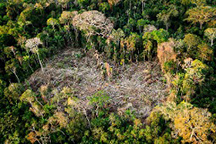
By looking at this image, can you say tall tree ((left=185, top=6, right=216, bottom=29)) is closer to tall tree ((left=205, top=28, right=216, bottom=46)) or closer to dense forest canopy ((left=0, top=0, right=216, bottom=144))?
dense forest canopy ((left=0, top=0, right=216, bottom=144))

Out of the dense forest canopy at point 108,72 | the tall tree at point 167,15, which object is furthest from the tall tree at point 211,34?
the tall tree at point 167,15

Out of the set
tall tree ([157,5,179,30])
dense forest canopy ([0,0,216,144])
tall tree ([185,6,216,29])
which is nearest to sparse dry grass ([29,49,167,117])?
dense forest canopy ([0,0,216,144])

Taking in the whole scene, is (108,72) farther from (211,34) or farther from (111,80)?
(211,34)

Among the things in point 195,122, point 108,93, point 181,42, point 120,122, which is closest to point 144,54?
Answer: point 181,42

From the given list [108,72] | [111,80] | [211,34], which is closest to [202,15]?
[211,34]

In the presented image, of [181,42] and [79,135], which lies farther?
[181,42]

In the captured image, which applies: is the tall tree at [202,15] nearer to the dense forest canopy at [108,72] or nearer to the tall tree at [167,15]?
the dense forest canopy at [108,72]

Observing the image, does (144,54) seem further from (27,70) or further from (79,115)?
(27,70)
